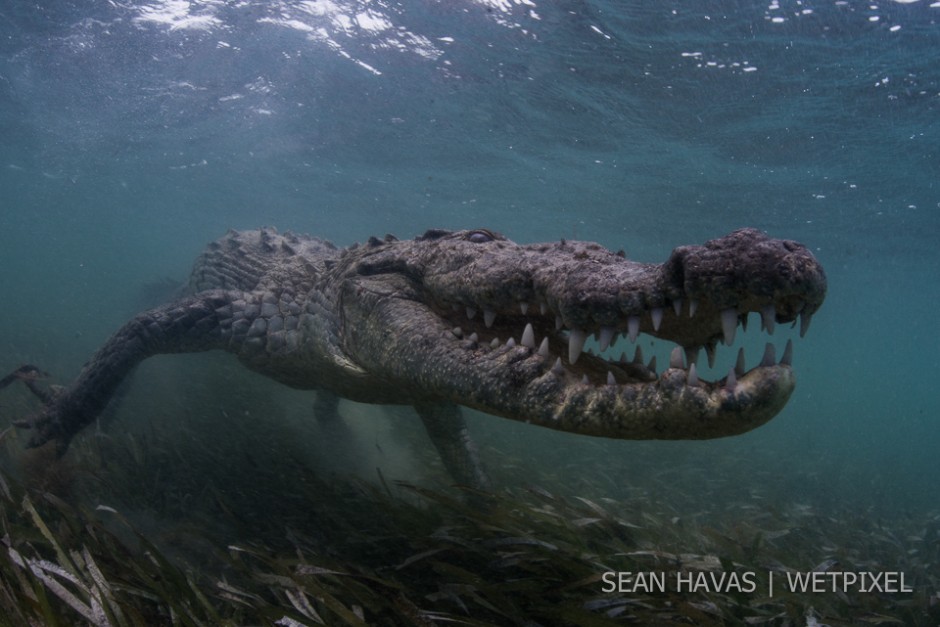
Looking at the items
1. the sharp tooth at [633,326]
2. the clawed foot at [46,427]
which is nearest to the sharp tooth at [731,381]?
the sharp tooth at [633,326]

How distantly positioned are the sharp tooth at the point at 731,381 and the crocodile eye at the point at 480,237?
177cm

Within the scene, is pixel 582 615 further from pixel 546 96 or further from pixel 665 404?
pixel 546 96

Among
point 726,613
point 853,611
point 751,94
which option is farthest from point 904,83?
point 726,613

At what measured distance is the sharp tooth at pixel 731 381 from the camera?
1830 millimetres

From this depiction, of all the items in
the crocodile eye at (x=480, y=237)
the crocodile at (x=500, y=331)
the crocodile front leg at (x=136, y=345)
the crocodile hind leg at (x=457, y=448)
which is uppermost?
the crocodile eye at (x=480, y=237)

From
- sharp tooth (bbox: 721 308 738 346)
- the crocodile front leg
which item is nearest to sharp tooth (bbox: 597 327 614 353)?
sharp tooth (bbox: 721 308 738 346)

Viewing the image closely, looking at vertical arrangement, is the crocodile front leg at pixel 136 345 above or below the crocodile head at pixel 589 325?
below

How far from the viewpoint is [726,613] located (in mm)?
2615

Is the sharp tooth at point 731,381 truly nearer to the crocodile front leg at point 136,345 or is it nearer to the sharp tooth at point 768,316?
the sharp tooth at point 768,316

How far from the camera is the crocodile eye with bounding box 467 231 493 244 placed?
3.31 metres

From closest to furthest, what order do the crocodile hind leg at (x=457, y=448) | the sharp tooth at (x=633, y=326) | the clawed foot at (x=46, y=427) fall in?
1. the sharp tooth at (x=633, y=326)
2. the clawed foot at (x=46, y=427)
3. the crocodile hind leg at (x=457, y=448)

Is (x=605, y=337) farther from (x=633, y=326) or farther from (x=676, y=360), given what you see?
(x=676, y=360)

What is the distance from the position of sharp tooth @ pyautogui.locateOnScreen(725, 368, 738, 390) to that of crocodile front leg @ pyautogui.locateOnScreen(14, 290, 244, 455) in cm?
414

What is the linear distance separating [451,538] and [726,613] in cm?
142
